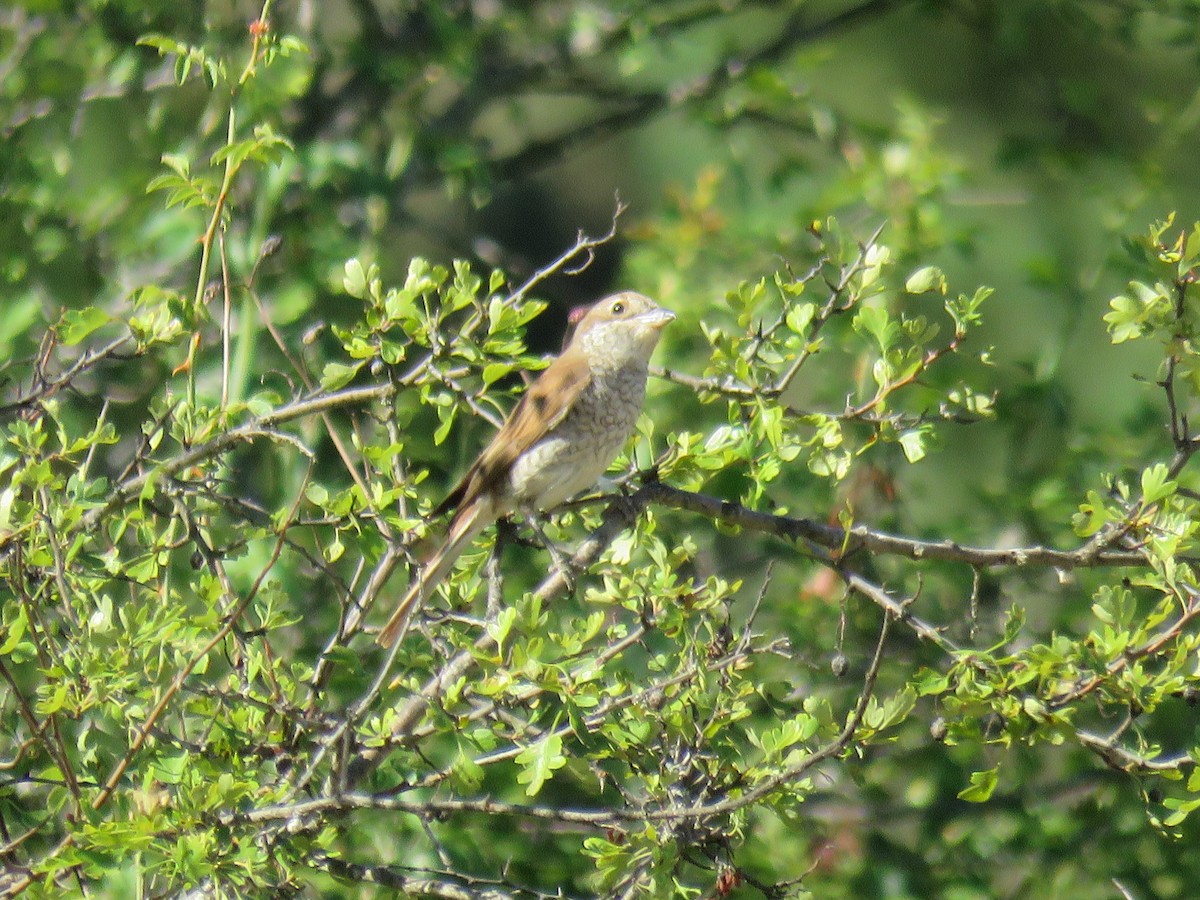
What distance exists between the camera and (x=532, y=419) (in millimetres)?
4152

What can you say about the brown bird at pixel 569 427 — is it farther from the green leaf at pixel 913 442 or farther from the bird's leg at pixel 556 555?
the green leaf at pixel 913 442

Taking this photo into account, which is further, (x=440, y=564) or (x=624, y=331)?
(x=624, y=331)

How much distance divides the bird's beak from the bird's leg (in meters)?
0.70

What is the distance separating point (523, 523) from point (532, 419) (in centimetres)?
35

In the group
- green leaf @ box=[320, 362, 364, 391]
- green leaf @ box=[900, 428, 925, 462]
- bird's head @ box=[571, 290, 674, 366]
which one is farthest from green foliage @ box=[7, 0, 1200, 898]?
bird's head @ box=[571, 290, 674, 366]

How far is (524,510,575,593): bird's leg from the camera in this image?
328cm

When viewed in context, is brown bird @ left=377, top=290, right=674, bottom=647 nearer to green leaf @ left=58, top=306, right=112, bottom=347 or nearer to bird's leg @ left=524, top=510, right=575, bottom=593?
bird's leg @ left=524, top=510, right=575, bottom=593

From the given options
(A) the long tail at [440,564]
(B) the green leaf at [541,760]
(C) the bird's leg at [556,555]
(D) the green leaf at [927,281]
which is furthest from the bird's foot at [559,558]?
(D) the green leaf at [927,281]

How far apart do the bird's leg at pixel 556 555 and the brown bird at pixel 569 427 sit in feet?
0.36

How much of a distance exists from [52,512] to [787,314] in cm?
141

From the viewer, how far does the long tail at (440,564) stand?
2851 mm

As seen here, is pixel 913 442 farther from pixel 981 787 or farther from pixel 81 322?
pixel 81 322

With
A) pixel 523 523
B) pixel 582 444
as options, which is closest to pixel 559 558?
pixel 523 523

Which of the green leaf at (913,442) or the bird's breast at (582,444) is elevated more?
the green leaf at (913,442)
